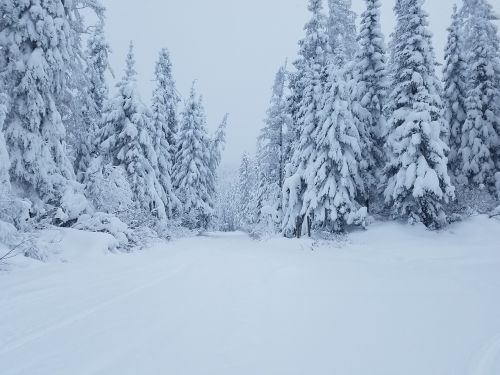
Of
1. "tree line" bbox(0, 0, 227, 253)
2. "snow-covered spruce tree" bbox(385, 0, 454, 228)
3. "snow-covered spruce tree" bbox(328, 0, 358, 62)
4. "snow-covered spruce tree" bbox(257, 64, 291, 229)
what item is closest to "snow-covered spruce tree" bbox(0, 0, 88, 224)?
"tree line" bbox(0, 0, 227, 253)

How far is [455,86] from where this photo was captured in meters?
26.6

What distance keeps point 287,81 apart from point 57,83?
19231 mm

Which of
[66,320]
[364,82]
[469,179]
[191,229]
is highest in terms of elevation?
[364,82]

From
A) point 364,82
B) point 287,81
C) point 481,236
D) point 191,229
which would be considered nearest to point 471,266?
point 481,236

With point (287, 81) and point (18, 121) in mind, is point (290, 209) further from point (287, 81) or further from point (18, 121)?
point (18, 121)

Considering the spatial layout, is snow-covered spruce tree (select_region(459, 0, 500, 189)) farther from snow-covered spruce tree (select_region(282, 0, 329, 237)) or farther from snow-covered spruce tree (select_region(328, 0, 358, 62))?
snow-covered spruce tree (select_region(282, 0, 329, 237))

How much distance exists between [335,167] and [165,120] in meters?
16.5

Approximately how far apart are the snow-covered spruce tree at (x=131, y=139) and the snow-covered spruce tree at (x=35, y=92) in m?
9.88

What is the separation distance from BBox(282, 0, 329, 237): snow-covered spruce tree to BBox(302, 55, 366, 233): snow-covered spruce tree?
0.88m

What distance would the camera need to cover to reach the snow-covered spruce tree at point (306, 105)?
23.2 m

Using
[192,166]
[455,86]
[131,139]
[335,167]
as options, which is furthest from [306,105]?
[192,166]

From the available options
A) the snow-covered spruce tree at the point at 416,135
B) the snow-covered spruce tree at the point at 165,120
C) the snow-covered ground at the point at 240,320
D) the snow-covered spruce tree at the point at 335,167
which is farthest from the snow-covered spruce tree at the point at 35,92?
the snow-covered spruce tree at the point at 416,135

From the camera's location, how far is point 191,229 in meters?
35.7

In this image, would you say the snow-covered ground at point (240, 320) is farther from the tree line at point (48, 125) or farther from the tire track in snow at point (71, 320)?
the tree line at point (48, 125)
